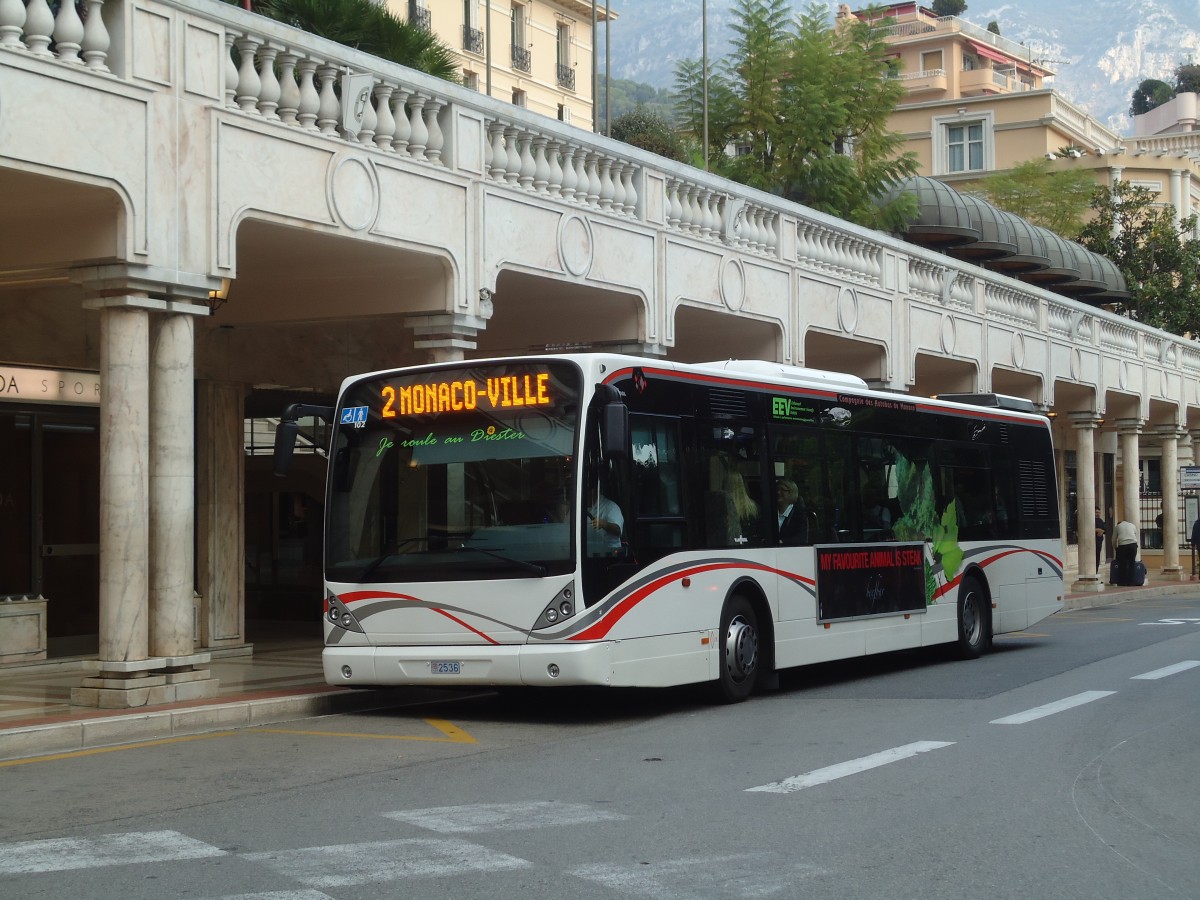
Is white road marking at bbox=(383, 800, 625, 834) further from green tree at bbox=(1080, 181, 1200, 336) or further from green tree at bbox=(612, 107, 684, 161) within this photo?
green tree at bbox=(1080, 181, 1200, 336)

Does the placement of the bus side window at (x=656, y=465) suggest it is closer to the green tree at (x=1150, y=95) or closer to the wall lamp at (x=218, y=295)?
the wall lamp at (x=218, y=295)

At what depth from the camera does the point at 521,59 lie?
202ft

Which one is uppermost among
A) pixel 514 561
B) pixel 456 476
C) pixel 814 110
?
pixel 814 110

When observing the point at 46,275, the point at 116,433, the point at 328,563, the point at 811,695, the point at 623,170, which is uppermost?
the point at 623,170

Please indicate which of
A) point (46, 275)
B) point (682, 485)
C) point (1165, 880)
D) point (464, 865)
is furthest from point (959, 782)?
point (46, 275)

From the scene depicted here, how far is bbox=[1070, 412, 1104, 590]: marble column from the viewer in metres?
35.9

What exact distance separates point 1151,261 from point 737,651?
47136mm

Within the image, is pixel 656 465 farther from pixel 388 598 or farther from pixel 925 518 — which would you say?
pixel 925 518

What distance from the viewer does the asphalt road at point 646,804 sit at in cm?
666

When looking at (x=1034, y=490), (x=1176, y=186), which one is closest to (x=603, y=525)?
(x=1034, y=490)

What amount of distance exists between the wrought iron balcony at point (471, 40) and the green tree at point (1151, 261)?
23.7m

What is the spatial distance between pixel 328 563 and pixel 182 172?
3487 millimetres

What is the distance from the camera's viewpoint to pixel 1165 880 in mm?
6633

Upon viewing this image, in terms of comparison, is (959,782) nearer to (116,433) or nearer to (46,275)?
(116,433)
